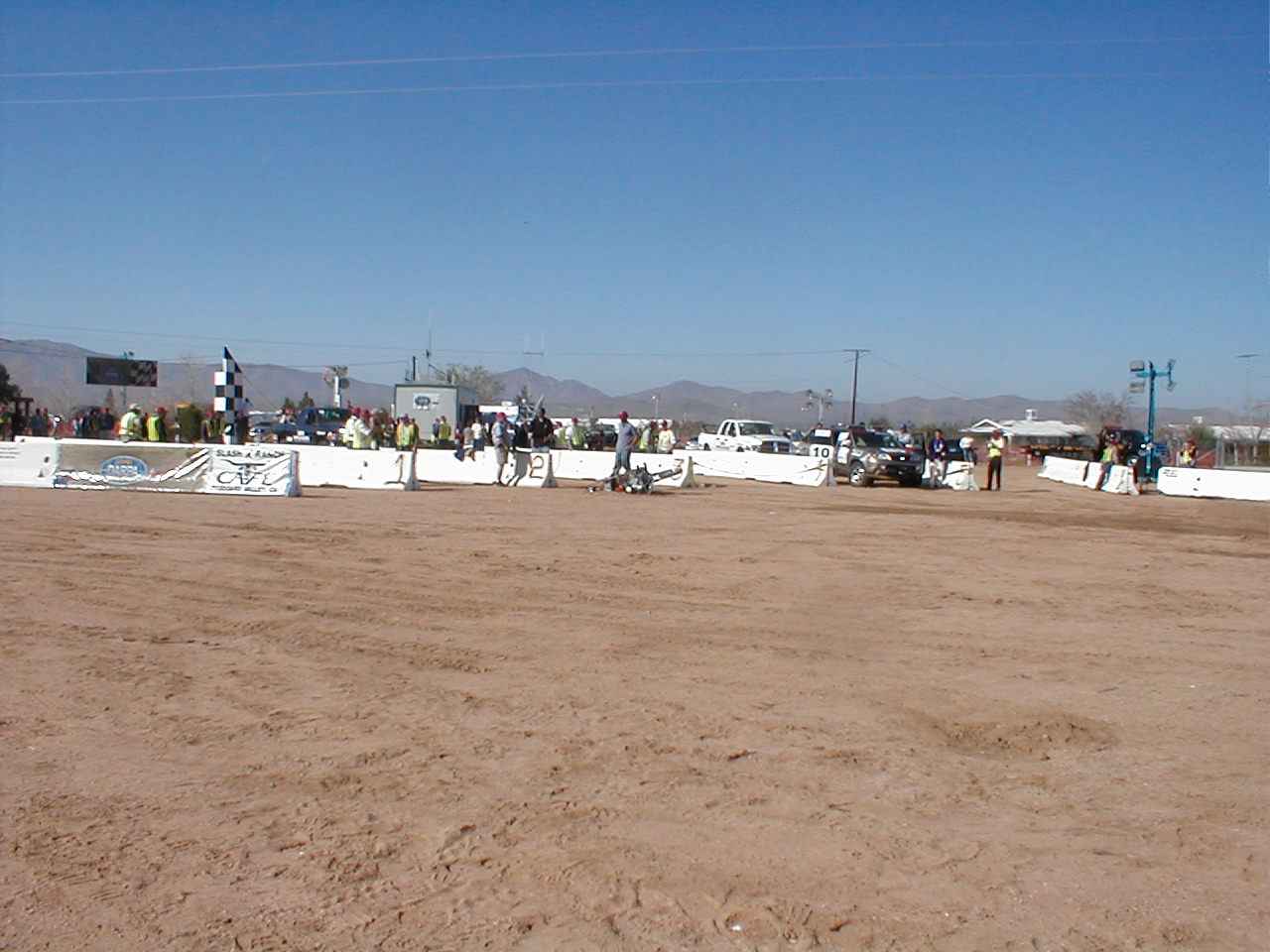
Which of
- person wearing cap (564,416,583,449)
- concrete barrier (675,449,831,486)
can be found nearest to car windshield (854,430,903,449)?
concrete barrier (675,449,831,486)

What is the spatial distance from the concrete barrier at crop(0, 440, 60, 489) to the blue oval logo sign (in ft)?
3.86

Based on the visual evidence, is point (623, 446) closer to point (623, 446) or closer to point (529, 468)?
point (623, 446)

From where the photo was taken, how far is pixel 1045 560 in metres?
15.7

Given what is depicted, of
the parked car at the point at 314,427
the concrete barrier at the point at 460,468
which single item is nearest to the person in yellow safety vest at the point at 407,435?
the concrete barrier at the point at 460,468

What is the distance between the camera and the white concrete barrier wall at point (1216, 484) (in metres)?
31.7

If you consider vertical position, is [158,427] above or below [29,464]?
above

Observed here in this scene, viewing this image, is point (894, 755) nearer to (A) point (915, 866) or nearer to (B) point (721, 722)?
(B) point (721, 722)

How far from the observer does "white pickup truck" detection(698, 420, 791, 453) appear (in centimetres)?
4566

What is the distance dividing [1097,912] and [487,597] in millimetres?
7614

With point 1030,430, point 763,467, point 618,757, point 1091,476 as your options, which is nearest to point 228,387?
point 763,467

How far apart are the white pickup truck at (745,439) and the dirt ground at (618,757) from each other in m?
31.9

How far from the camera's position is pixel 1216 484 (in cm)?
3256

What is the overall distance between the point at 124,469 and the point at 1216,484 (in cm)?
2883

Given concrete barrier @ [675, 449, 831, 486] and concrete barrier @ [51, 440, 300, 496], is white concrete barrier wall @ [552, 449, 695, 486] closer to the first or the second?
concrete barrier @ [675, 449, 831, 486]
